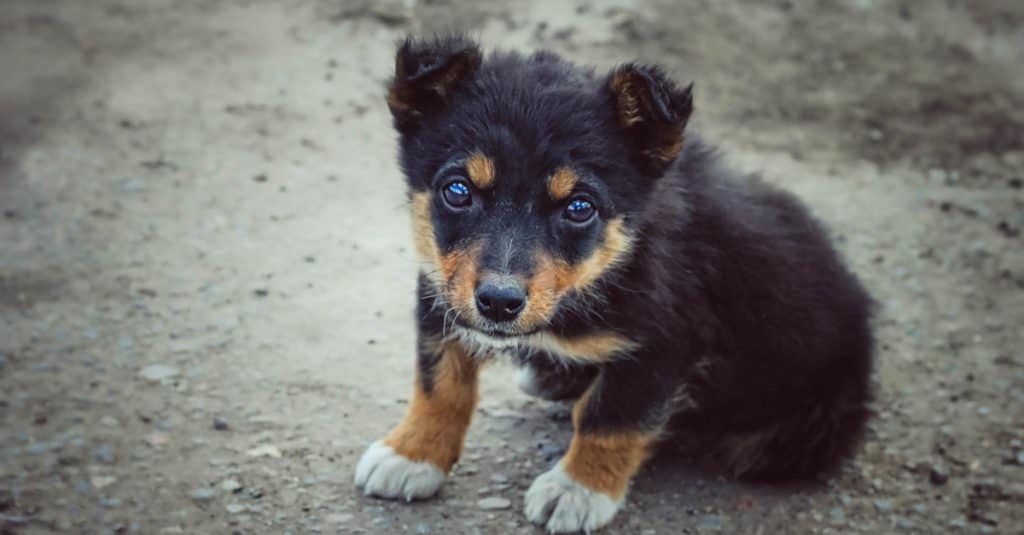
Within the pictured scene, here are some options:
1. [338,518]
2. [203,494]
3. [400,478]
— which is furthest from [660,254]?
[203,494]

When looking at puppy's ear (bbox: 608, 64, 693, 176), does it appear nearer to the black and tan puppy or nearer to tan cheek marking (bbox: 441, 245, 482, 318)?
the black and tan puppy

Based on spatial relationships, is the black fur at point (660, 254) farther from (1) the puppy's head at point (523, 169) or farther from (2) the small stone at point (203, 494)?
(2) the small stone at point (203, 494)

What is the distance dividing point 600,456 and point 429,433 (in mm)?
712

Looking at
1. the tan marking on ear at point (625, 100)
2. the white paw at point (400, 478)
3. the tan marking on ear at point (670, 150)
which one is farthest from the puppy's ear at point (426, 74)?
the white paw at point (400, 478)

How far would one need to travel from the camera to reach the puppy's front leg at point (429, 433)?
429 centimetres

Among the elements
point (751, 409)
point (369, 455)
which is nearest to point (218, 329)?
point (369, 455)

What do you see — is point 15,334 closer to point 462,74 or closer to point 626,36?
point 462,74

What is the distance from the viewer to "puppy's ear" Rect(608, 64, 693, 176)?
147 inches

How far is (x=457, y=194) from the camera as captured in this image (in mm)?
3797

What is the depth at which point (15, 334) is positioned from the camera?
5199 millimetres

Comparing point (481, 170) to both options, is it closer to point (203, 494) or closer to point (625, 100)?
point (625, 100)

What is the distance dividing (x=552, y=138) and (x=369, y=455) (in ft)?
5.20

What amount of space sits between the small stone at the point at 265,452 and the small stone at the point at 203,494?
296mm

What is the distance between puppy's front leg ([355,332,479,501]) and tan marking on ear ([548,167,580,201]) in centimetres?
88
